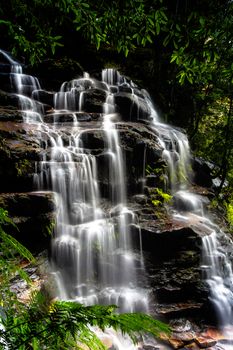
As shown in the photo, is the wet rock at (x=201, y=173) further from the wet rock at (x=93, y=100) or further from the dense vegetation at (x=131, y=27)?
the dense vegetation at (x=131, y=27)

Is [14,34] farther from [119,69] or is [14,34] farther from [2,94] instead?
[119,69]

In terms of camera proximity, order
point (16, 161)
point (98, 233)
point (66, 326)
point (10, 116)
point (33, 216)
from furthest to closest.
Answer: point (10, 116) < point (98, 233) < point (16, 161) < point (33, 216) < point (66, 326)

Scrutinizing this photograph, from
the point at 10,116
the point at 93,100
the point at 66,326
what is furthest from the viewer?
the point at 93,100

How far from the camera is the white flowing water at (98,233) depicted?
6820mm

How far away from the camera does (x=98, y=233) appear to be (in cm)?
723

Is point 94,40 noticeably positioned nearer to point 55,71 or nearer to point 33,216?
point 33,216

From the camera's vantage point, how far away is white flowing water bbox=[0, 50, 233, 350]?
6.82m

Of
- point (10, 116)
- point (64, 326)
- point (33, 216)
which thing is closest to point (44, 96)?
point (10, 116)

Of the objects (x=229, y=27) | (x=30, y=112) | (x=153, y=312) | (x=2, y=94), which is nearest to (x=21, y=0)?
(x=229, y=27)

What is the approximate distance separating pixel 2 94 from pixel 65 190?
5395 millimetres

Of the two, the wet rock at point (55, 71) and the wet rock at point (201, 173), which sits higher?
the wet rock at point (55, 71)

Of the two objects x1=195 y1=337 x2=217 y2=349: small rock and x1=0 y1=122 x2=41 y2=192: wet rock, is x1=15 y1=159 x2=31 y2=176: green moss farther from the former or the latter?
x1=195 y1=337 x2=217 y2=349: small rock

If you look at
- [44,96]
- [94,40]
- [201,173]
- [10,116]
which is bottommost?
[201,173]

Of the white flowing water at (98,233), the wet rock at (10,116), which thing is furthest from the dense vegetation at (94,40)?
the wet rock at (10,116)
